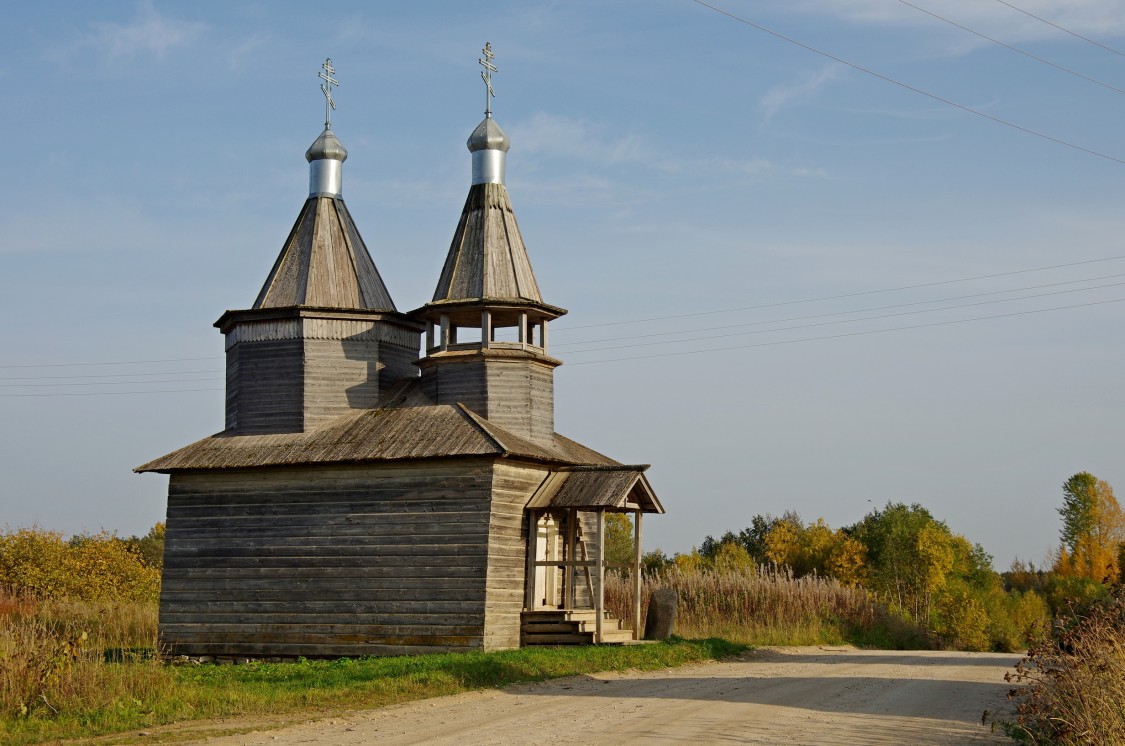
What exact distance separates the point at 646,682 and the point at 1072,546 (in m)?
55.7

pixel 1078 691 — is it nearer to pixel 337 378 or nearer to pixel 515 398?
pixel 515 398

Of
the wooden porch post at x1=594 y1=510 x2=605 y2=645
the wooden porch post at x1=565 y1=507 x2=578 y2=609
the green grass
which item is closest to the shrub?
the green grass

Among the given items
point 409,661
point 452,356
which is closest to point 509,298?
point 452,356

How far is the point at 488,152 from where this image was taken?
95.0ft

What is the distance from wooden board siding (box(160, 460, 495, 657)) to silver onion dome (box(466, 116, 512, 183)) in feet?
26.4

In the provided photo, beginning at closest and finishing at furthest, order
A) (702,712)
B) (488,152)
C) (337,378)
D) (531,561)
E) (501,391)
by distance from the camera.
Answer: (702,712), (531,561), (501,391), (337,378), (488,152)

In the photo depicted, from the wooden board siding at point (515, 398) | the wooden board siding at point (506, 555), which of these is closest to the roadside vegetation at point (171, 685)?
the wooden board siding at point (506, 555)

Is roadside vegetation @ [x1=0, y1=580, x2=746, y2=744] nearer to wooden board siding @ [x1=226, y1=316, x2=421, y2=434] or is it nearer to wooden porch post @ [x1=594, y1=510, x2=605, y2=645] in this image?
wooden porch post @ [x1=594, y1=510, x2=605, y2=645]

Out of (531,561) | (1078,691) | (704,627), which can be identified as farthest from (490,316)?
(1078,691)

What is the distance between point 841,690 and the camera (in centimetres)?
1780

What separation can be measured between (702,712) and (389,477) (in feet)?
37.4

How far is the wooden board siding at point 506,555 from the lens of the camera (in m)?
23.6

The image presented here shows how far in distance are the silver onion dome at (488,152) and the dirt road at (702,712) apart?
518 inches

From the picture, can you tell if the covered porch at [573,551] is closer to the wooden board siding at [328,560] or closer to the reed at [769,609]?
the wooden board siding at [328,560]
